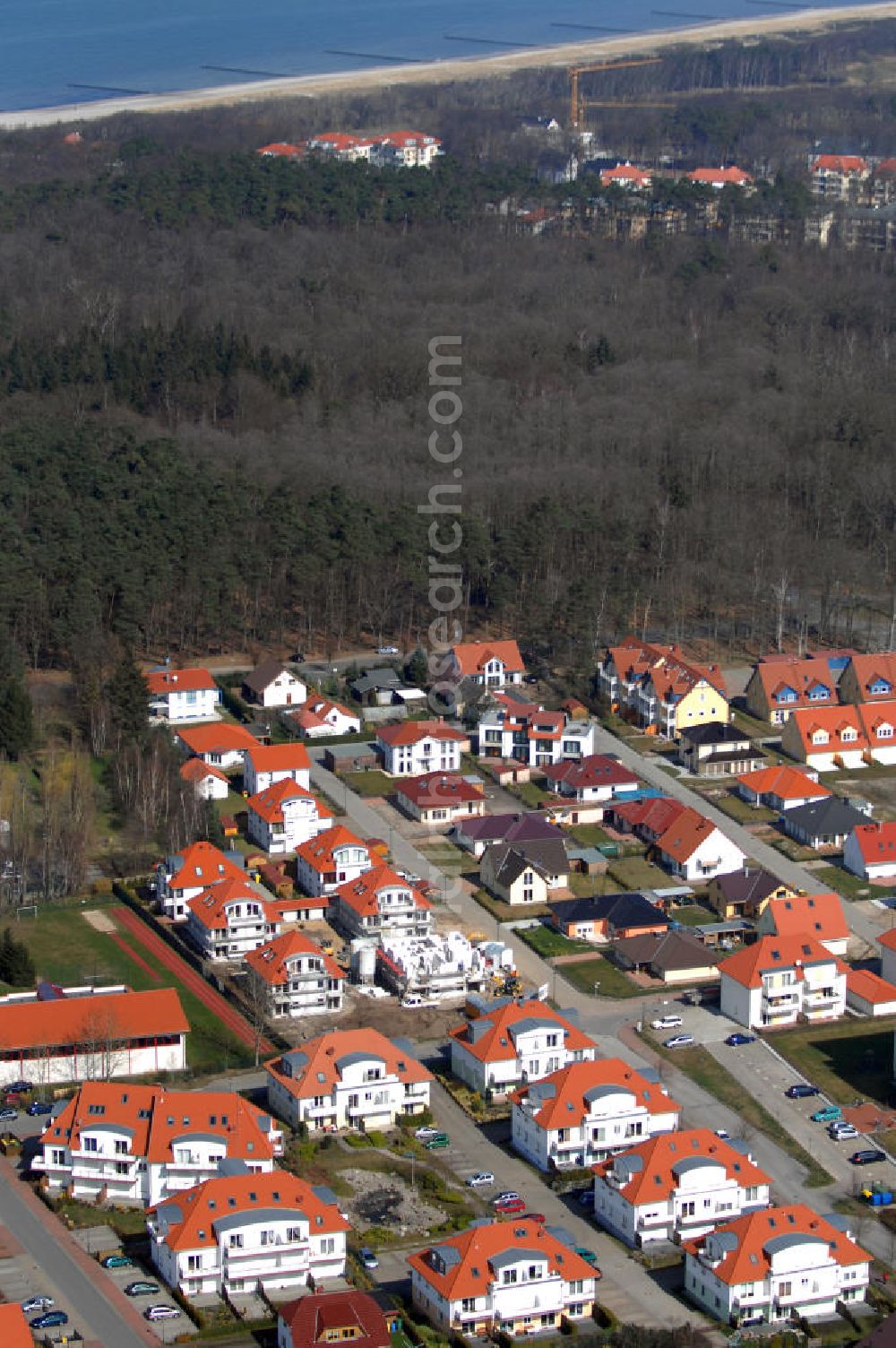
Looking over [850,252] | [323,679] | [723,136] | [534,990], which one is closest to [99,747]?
[323,679]

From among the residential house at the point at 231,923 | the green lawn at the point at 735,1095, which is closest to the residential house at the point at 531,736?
the residential house at the point at 231,923

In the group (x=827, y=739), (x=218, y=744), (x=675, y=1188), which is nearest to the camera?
(x=675, y=1188)

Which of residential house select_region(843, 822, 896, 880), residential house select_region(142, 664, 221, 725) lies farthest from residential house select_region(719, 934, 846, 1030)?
residential house select_region(142, 664, 221, 725)

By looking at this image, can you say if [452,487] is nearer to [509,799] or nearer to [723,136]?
[509,799]

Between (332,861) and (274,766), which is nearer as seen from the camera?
(332,861)

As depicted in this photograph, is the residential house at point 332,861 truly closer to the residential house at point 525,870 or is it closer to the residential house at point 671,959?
the residential house at point 525,870

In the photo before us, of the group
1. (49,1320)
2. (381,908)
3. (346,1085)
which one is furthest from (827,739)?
(49,1320)

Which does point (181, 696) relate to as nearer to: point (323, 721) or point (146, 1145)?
point (323, 721)

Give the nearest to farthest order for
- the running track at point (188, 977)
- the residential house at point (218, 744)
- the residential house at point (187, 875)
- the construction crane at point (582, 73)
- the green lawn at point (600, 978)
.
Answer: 1. the running track at point (188, 977)
2. the green lawn at point (600, 978)
3. the residential house at point (187, 875)
4. the residential house at point (218, 744)
5. the construction crane at point (582, 73)
